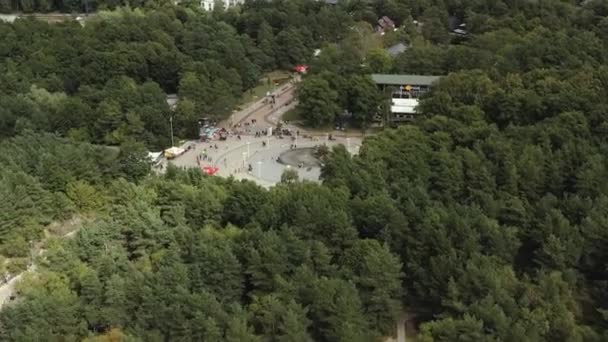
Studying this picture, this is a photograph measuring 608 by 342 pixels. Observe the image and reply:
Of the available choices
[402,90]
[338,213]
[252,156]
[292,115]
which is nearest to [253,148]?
[252,156]

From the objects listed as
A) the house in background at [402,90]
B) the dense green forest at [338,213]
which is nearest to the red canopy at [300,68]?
the dense green forest at [338,213]

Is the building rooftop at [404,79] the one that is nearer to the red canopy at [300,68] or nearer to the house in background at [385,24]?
the red canopy at [300,68]

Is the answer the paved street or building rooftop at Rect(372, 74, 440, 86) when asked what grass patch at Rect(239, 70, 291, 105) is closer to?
the paved street

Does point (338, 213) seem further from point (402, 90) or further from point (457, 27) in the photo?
point (457, 27)

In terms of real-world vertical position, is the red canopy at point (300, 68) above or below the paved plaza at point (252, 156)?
above

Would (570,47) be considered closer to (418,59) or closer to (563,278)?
(418,59)

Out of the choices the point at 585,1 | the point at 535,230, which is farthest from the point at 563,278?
the point at 585,1
